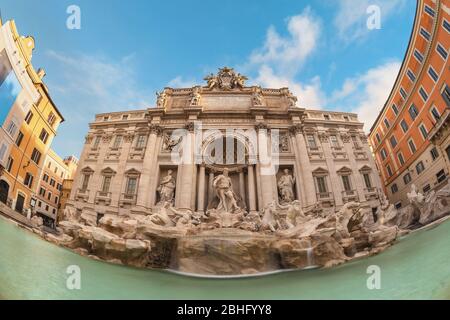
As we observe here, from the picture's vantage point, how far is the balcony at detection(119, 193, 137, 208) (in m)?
6.22

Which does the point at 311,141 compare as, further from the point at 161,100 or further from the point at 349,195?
the point at 161,100

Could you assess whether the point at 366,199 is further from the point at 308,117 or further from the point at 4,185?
the point at 4,185

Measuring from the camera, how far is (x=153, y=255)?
5078 millimetres

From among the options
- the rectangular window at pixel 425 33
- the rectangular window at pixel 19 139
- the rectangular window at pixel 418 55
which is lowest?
the rectangular window at pixel 19 139

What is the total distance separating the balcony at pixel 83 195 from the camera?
571 cm

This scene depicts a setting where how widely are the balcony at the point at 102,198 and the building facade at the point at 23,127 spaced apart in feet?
5.14

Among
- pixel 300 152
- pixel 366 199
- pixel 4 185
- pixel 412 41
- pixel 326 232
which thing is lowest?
pixel 326 232

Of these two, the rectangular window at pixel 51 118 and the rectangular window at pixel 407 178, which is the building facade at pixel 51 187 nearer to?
the rectangular window at pixel 51 118

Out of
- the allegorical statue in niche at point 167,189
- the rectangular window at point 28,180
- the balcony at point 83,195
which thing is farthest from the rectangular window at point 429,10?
the balcony at point 83,195

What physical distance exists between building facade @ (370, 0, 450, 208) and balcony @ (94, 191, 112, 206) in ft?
26.9

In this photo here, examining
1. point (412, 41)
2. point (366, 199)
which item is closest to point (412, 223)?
A: point (366, 199)

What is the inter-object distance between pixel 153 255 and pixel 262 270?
104 inches

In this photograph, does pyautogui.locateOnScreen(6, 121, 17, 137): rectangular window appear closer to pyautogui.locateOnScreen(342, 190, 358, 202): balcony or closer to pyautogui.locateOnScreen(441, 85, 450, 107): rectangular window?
pyautogui.locateOnScreen(342, 190, 358, 202): balcony

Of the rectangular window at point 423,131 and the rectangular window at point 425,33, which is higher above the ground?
the rectangular window at point 425,33
